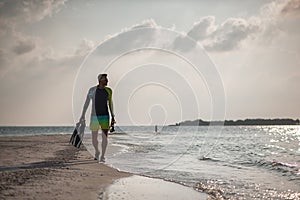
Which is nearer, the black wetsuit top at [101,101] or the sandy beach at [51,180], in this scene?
the sandy beach at [51,180]

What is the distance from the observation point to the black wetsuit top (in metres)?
12.0

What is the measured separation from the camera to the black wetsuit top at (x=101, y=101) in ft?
39.4

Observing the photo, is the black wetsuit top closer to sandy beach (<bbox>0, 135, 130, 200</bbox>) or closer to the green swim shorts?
the green swim shorts

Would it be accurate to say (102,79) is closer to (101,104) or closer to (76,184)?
(101,104)

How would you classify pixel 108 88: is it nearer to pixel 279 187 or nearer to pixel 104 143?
pixel 104 143

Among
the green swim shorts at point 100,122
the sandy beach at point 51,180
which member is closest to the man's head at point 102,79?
the green swim shorts at point 100,122

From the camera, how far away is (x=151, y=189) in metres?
8.43

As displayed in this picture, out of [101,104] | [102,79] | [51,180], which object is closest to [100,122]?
[101,104]

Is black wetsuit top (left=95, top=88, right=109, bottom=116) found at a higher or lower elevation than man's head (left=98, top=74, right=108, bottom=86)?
lower

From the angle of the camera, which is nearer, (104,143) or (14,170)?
(14,170)

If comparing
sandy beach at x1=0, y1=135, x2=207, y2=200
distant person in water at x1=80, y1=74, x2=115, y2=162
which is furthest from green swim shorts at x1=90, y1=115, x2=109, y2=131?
sandy beach at x1=0, y1=135, x2=207, y2=200

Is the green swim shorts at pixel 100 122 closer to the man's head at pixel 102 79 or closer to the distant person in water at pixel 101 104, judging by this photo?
the distant person in water at pixel 101 104

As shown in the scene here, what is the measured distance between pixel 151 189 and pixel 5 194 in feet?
11.0

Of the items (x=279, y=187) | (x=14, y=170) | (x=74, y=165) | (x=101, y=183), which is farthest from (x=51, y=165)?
(x=279, y=187)
